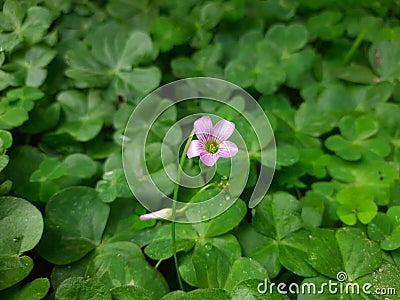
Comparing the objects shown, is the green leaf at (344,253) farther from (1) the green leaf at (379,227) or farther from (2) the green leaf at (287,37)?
(2) the green leaf at (287,37)

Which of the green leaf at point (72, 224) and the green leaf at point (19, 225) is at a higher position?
the green leaf at point (19, 225)

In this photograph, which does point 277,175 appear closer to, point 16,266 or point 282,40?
point 282,40

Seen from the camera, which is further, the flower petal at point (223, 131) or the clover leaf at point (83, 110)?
the clover leaf at point (83, 110)

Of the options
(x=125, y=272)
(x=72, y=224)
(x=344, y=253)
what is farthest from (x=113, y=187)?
(x=344, y=253)

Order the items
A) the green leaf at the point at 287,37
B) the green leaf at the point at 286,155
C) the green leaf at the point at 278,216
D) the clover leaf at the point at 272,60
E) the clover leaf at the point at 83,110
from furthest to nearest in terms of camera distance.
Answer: the green leaf at the point at 287,37, the clover leaf at the point at 272,60, the clover leaf at the point at 83,110, the green leaf at the point at 286,155, the green leaf at the point at 278,216

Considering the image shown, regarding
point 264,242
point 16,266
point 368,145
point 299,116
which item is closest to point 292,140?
point 299,116

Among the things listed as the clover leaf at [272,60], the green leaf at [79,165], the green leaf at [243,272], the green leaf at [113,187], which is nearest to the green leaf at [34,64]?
the green leaf at [79,165]

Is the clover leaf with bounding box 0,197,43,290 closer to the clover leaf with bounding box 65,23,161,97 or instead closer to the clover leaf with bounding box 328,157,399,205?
the clover leaf with bounding box 65,23,161,97

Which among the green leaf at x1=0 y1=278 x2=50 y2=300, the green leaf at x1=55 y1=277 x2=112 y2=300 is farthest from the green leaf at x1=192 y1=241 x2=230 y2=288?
the green leaf at x1=0 y1=278 x2=50 y2=300

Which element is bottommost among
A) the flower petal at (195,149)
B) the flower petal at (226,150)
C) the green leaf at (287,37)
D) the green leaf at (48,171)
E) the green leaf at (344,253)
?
the green leaf at (344,253)
